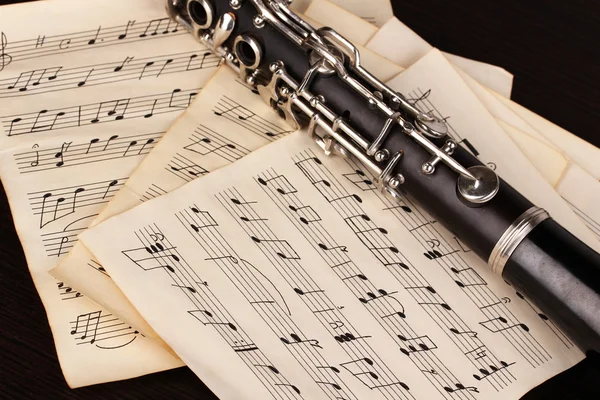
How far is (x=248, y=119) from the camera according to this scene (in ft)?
3.25

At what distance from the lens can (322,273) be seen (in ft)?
2.84

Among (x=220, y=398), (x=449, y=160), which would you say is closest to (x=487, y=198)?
(x=449, y=160)

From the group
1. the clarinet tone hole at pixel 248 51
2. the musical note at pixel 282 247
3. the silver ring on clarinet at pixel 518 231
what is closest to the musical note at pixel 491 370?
the silver ring on clarinet at pixel 518 231

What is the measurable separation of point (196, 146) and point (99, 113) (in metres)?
0.16

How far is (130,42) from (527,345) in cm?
71

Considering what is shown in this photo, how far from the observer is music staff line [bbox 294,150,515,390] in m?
0.83

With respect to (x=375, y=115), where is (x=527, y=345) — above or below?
below

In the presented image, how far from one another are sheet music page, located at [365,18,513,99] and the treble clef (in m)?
0.53

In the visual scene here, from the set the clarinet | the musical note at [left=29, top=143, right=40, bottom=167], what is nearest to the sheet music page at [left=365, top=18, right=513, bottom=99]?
the clarinet

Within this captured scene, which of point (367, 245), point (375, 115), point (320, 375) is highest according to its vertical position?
point (375, 115)

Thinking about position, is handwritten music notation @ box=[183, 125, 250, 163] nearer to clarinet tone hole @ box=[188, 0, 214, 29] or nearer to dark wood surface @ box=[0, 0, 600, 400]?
clarinet tone hole @ box=[188, 0, 214, 29]

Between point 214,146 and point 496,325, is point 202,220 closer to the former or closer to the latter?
point 214,146

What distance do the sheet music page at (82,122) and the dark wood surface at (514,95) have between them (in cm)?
2

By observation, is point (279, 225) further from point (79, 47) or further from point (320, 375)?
point (79, 47)
